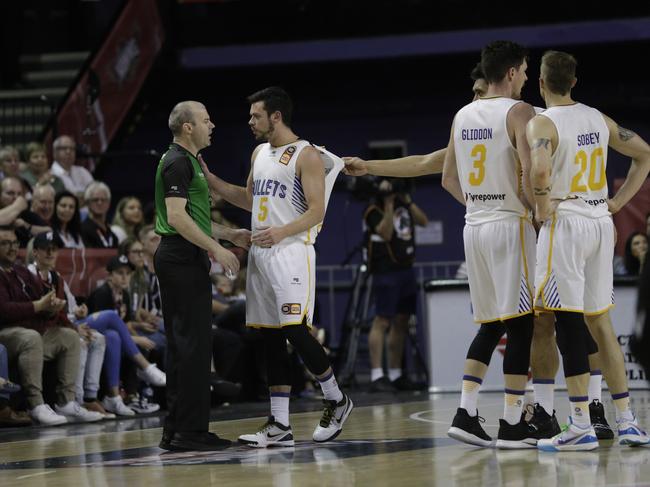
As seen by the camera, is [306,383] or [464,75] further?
[464,75]

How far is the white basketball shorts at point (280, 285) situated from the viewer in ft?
21.7

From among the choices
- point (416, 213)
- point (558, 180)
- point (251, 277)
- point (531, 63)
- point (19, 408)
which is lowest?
point (19, 408)

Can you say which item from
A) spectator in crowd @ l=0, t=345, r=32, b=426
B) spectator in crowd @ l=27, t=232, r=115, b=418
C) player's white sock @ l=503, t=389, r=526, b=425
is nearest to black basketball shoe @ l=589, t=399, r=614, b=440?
player's white sock @ l=503, t=389, r=526, b=425

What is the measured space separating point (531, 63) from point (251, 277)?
10704 mm

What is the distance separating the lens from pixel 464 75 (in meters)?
17.2

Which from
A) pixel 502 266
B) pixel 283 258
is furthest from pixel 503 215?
pixel 283 258

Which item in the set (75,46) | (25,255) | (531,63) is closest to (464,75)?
(531,63)

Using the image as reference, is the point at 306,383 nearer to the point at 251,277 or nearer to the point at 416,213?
the point at 416,213

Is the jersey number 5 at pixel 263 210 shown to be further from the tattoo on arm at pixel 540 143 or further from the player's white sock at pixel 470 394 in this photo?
the tattoo on arm at pixel 540 143

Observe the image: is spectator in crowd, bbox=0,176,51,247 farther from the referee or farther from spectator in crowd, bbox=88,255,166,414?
the referee

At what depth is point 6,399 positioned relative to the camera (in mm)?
9148

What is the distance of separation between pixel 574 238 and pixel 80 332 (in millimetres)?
5042

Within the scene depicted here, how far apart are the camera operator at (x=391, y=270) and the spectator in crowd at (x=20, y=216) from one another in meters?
3.66

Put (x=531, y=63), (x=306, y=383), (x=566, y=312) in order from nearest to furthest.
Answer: (x=566, y=312), (x=306, y=383), (x=531, y=63)
